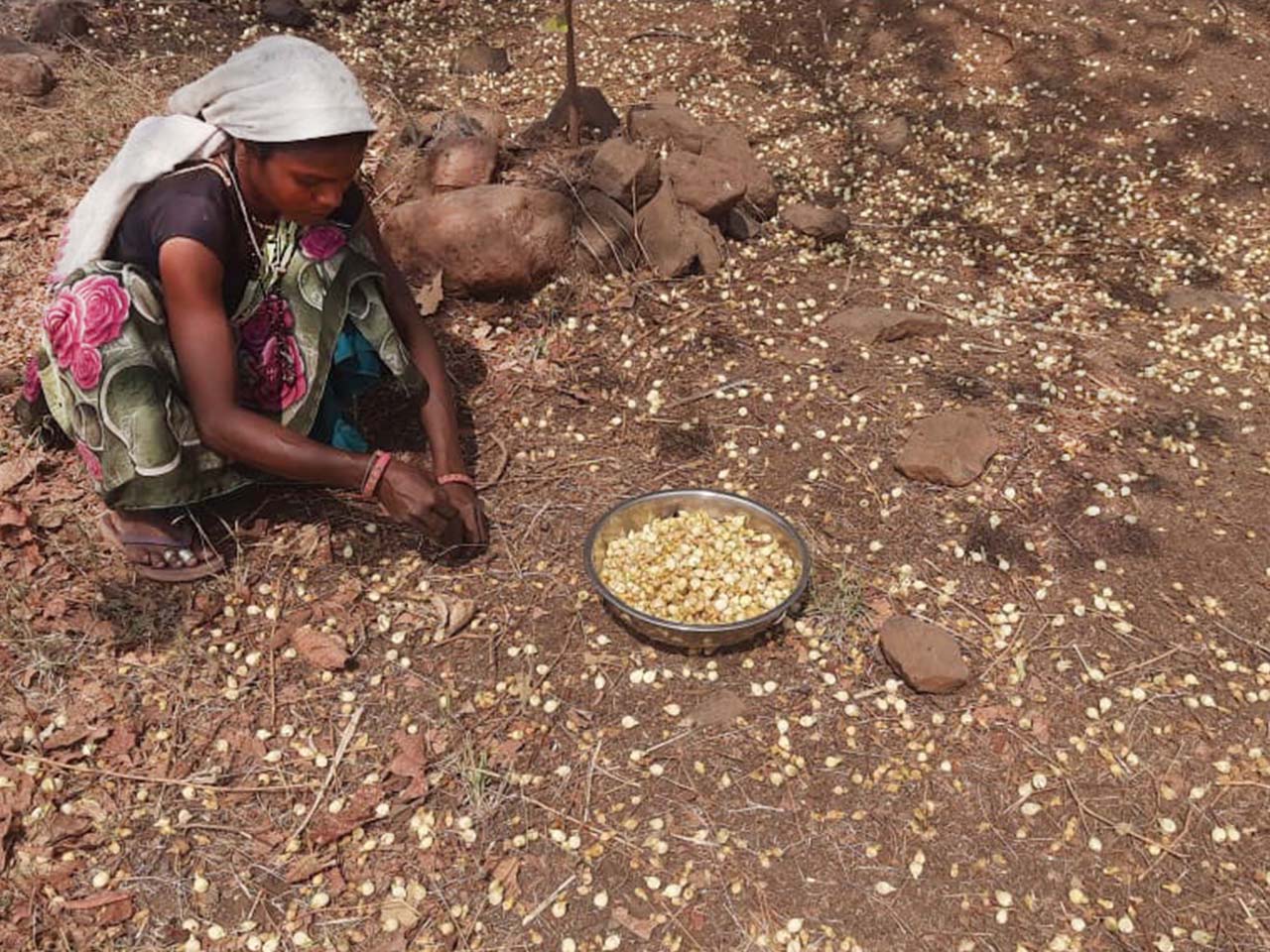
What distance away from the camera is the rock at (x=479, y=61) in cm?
609

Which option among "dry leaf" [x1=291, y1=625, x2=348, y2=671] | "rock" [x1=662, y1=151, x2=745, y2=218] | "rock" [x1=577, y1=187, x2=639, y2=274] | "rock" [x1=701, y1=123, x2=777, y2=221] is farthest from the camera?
"rock" [x1=701, y1=123, x2=777, y2=221]

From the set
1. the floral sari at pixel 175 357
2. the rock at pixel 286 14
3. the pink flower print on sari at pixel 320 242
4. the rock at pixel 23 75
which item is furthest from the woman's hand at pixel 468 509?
the rock at pixel 286 14

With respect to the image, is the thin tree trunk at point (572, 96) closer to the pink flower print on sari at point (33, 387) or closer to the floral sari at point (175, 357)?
the floral sari at point (175, 357)

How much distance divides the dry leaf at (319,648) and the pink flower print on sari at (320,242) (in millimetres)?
1043

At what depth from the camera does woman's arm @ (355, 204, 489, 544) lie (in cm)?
289

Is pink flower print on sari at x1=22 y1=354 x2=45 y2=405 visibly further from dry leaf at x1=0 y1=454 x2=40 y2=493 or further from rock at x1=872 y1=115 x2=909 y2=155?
rock at x1=872 y1=115 x2=909 y2=155

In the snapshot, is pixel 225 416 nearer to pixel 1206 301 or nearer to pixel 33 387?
pixel 33 387

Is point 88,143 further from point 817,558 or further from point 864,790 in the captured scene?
point 864,790

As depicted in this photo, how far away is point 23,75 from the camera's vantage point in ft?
17.7

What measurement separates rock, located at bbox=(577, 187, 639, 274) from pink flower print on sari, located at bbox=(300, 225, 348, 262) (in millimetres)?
1482

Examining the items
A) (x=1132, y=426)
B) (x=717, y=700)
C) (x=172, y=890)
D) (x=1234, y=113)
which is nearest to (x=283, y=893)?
(x=172, y=890)

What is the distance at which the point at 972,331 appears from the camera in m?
3.98

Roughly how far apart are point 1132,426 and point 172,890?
3.28m

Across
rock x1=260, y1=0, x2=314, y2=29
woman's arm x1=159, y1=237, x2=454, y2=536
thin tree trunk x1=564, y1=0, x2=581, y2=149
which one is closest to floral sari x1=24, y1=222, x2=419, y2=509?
woman's arm x1=159, y1=237, x2=454, y2=536
